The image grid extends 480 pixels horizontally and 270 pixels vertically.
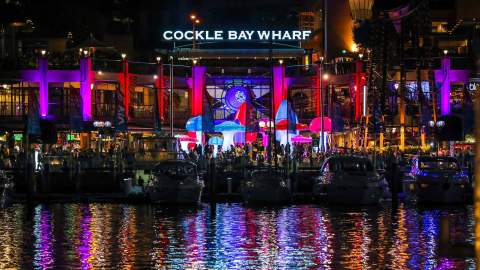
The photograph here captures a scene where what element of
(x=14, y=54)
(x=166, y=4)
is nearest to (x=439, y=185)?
(x=14, y=54)

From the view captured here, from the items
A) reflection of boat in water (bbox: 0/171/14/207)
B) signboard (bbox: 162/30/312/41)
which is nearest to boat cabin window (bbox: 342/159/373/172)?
reflection of boat in water (bbox: 0/171/14/207)

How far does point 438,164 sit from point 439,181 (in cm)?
101

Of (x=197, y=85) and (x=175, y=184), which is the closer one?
(x=175, y=184)

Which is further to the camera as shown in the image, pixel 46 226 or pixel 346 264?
pixel 46 226

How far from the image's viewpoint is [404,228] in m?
32.9

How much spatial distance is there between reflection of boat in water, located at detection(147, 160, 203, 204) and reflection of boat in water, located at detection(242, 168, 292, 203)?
2358 mm

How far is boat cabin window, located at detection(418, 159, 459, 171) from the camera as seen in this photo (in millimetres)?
43094

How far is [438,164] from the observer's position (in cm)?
4334

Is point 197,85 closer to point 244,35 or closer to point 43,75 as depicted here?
point 43,75

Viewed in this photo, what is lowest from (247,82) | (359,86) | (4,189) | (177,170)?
(4,189)

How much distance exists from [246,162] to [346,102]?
35988 mm

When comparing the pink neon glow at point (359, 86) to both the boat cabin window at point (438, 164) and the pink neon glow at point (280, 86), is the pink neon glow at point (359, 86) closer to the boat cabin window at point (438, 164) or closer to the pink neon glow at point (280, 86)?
the pink neon glow at point (280, 86)

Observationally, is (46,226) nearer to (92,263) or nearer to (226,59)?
(92,263)

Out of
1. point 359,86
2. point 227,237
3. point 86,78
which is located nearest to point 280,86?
point 359,86
